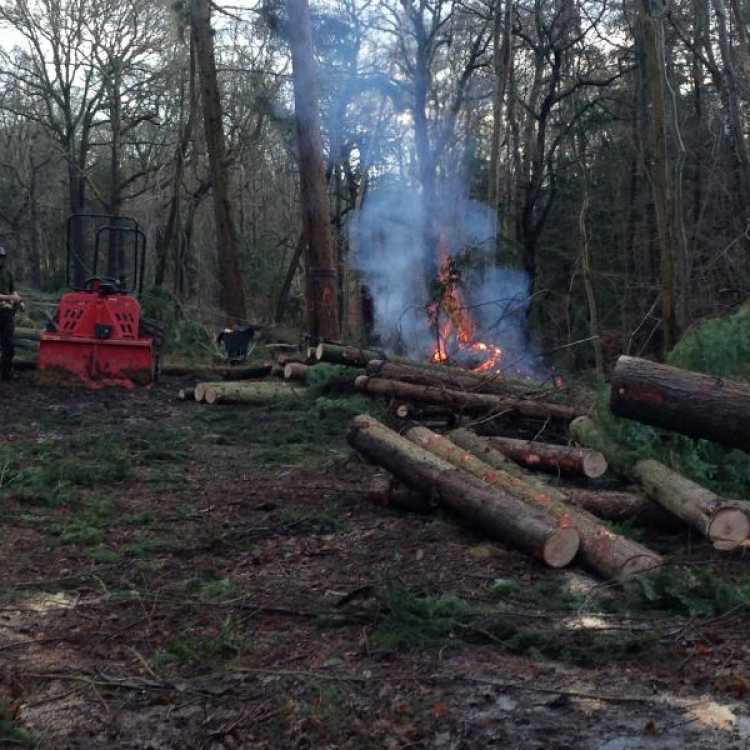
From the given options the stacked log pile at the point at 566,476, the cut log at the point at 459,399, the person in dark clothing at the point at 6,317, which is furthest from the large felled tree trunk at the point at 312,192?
the stacked log pile at the point at 566,476

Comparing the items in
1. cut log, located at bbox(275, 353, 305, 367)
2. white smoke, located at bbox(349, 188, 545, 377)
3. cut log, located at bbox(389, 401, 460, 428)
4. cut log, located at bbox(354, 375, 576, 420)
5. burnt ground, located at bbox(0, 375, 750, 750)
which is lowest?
burnt ground, located at bbox(0, 375, 750, 750)

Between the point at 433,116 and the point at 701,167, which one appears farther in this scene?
the point at 433,116

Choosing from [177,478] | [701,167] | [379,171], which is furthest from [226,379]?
[379,171]

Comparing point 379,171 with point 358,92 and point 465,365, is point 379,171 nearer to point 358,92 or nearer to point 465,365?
point 358,92

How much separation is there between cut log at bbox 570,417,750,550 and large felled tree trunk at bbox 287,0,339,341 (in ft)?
30.5

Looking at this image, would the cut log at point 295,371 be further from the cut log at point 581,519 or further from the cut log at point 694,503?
the cut log at point 694,503

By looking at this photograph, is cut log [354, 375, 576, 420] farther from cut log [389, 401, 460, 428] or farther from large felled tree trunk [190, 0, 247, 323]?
large felled tree trunk [190, 0, 247, 323]

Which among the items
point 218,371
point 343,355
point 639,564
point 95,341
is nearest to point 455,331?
point 218,371

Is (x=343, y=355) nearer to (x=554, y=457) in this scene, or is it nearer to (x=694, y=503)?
(x=554, y=457)

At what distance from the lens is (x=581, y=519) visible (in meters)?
6.53

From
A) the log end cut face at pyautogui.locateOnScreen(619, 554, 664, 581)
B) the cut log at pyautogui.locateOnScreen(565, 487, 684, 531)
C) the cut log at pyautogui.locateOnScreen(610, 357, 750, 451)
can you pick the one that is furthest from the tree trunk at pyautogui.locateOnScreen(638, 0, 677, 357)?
the log end cut face at pyautogui.locateOnScreen(619, 554, 664, 581)

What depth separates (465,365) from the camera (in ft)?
54.3

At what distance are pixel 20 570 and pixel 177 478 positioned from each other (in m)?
3.03

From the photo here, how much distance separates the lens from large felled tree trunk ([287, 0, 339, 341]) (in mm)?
16750
